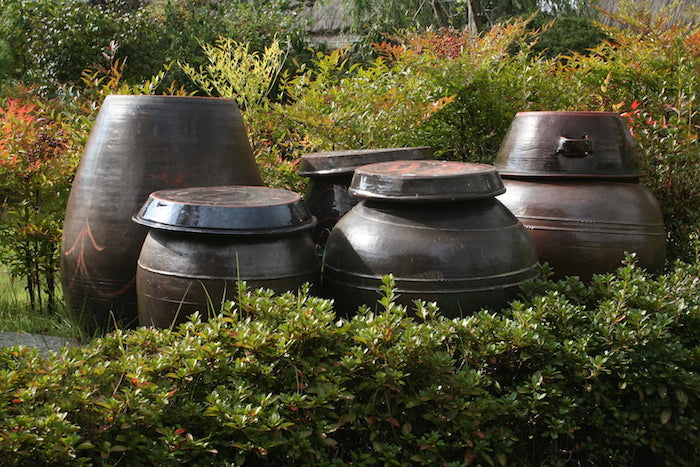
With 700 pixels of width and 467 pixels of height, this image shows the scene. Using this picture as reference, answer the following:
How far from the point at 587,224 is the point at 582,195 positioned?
0.17 metres

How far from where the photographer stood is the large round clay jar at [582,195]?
3.60 meters

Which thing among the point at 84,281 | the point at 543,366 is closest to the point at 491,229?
the point at 543,366

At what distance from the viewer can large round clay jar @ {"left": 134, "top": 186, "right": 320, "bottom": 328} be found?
2.88m

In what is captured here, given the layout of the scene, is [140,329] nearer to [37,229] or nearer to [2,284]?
[37,229]

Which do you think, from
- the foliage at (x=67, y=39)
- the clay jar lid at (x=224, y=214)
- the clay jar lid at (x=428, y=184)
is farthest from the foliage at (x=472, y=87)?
the foliage at (x=67, y=39)

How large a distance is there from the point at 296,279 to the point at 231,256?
33cm

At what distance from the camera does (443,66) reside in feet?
15.5

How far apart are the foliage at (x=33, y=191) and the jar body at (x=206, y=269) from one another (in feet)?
5.39

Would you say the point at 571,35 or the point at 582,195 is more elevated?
the point at 582,195

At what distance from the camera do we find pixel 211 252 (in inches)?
114

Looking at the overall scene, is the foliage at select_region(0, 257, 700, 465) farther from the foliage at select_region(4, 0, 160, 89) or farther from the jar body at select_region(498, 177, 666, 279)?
the foliage at select_region(4, 0, 160, 89)

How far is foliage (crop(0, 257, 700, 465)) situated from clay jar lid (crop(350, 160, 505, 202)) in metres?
0.53

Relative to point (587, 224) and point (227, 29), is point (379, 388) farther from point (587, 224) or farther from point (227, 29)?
point (227, 29)

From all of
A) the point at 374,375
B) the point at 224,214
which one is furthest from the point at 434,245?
the point at 224,214
